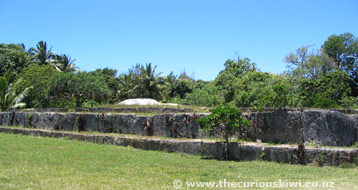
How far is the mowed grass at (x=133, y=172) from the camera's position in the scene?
20.1ft

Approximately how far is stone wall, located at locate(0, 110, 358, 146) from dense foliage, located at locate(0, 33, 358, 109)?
23.8 feet

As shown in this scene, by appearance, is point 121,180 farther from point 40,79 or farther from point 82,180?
point 40,79

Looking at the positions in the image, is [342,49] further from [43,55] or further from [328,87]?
[43,55]

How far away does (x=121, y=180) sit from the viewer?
6430 mm

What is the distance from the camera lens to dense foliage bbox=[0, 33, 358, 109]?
27973 millimetres

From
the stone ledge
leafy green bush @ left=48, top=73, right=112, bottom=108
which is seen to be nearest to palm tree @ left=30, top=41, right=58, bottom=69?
leafy green bush @ left=48, top=73, right=112, bottom=108

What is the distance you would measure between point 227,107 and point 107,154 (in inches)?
156

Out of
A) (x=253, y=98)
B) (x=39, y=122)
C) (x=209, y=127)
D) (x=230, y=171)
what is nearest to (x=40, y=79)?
(x=39, y=122)

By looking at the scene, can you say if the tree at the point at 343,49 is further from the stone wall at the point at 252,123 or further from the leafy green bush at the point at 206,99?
the stone wall at the point at 252,123

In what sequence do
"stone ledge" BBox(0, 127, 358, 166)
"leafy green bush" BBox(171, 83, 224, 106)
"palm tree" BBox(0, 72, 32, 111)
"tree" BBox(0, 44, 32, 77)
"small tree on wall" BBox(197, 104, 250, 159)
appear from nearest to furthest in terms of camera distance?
1. "stone ledge" BBox(0, 127, 358, 166)
2. "small tree on wall" BBox(197, 104, 250, 159)
3. "palm tree" BBox(0, 72, 32, 111)
4. "leafy green bush" BBox(171, 83, 224, 106)
5. "tree" BBox(0, 44, 32, 77)

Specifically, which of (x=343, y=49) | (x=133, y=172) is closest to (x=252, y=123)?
(x=133, y=172)

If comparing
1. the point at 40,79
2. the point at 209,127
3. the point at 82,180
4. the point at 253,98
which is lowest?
the point at 82,180

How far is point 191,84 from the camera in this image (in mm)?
46250

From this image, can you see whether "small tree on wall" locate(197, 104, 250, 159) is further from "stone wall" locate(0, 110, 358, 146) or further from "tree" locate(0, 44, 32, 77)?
"tree" locate(0, 44, 32, 77)
